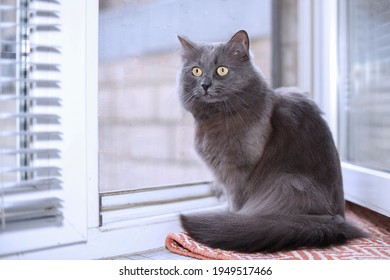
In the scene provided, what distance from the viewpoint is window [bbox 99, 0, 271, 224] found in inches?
62.3

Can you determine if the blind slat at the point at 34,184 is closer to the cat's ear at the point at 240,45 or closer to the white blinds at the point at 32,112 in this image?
the white blinds at the point at 32,112

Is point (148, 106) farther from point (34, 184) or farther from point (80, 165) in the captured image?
point (34, 184)

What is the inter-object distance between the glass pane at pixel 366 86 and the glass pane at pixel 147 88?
1.60 ft

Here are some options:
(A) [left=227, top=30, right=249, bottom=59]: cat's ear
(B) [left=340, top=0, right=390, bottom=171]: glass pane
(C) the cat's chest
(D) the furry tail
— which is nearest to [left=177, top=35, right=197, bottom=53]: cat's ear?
(A) [left=227, top=30, right=249, bottom=59]: cat's ear

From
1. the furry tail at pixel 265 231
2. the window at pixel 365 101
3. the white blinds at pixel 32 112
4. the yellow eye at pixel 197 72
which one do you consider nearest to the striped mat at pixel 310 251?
the furry tail at pixel 265 231

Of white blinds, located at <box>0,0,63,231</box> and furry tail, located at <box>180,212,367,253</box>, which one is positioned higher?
white blinds, located at <box>0,0,63,231</box>

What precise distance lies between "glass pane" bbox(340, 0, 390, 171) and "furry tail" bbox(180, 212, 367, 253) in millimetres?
427

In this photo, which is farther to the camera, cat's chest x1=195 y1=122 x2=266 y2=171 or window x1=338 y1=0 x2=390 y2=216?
window x1=338 y1=0 x2=390 y2=216

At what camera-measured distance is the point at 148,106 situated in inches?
69.6

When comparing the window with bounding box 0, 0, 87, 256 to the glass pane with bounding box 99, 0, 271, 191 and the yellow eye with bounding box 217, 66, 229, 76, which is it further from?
the yellow eye with bounding box 217, 66, 229, 76

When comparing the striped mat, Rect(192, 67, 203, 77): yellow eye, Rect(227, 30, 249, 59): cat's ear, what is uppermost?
Rect(227, 30, 249, 59): cat's ear

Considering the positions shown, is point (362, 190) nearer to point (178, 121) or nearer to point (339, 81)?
point (339, 81)

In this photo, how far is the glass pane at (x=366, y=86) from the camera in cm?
173

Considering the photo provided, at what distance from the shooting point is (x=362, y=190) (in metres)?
1.76
